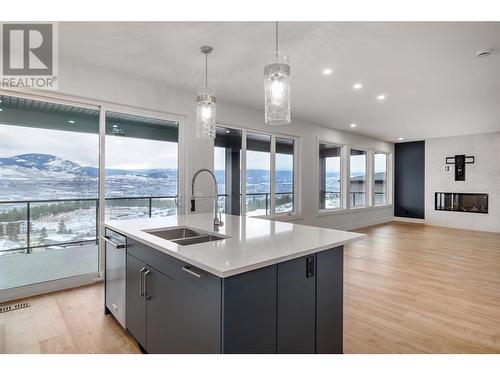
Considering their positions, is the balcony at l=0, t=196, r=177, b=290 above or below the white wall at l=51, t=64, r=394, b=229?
below

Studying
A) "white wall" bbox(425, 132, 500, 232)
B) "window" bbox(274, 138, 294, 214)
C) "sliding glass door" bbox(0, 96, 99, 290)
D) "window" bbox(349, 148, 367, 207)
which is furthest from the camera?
"window" bbox(349, 148, 367, 207)

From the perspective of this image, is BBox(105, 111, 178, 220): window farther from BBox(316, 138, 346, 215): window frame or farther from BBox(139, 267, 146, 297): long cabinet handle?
BBox(316, 138, 346, 215): window frame

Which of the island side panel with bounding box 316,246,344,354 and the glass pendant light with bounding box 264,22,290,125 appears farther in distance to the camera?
the glass pendant light with bounding box 264,22,290,125

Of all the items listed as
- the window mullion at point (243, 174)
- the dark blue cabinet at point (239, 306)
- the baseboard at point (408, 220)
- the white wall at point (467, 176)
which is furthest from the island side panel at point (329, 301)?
the baseboard at point (408, 220)

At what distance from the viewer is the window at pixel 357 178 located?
306 inches

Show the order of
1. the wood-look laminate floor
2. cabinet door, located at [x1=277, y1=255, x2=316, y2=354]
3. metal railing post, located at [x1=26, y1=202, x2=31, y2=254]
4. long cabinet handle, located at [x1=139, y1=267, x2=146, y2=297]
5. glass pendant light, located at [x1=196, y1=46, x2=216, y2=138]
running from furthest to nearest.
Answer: metal railing post, located at [x1=26, y1=202, x2=31, y2=254] → glass pendant light, located at [x1=196, y1=46, x2=216, y2=138] → the wood-look laminate floor → long cabinet handle, located at [x1=139, y1=267, x2=146, y2=297] → cabinet door, located at [x1=277, y1=255, x2=316, y2=354]

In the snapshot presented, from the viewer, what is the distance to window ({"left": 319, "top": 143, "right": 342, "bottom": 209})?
22.5 ft

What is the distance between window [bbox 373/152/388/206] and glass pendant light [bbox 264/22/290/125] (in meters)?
7.38

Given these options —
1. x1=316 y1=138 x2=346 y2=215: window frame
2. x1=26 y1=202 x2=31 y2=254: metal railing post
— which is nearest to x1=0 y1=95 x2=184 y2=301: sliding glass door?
x1=26 y1=202 x2=31 y2=254: metal railing post

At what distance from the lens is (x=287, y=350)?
1.51 m

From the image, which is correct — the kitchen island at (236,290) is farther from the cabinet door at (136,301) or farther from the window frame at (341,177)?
the window frame at (341,177)
